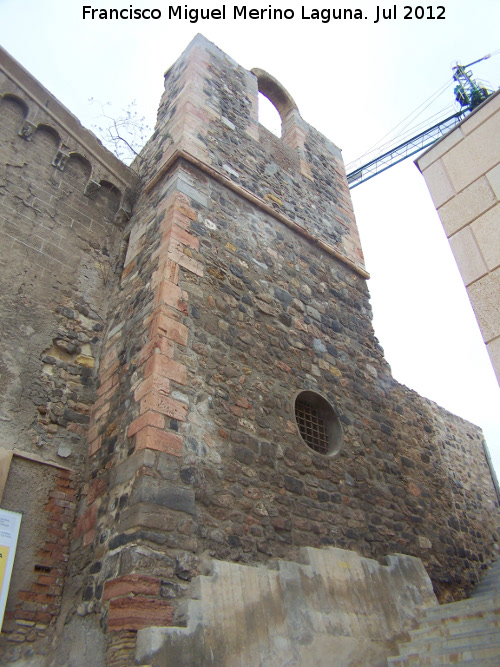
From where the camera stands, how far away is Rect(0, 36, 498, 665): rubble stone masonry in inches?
157

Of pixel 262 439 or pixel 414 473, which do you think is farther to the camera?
pixel 414 473

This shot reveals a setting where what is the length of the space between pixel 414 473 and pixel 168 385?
12.5 feet

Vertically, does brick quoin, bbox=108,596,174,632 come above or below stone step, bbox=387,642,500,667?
above

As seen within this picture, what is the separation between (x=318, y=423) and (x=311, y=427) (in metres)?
0.20

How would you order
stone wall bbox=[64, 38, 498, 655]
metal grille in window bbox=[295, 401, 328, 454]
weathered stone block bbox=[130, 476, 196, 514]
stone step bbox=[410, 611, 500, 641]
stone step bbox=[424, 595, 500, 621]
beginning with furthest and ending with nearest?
metal grille in window bbox=[295, 401, 328, 454] < stone step bbox=[424, 595, 500, 621] < stone step bbox=[410, 611, 500, 641] < stone wall bbox=[64, 38, 498, 655] < weathered stone block bbox=[130, 476, 196, 514]

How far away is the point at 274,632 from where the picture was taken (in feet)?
12.5

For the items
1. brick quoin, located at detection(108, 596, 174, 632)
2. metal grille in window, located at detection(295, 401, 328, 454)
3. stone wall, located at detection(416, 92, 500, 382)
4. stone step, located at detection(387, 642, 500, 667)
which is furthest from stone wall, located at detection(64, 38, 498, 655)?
stone wall, located at detection(416, 92, 500, 382)

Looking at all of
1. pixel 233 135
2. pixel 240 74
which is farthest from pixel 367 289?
pixel 240 74

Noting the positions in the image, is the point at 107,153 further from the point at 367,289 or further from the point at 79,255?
the point at 367,289

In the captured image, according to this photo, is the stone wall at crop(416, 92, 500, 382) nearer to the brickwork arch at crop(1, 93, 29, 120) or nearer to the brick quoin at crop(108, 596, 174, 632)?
the brick quoin at crop(108, 596, 174, 632)

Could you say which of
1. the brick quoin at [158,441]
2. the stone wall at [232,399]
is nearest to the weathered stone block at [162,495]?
the stone wall at [232,399]

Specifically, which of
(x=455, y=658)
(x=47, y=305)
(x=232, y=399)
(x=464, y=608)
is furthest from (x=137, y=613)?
(x=47, y=305)

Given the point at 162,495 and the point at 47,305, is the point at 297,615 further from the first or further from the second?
the point at 47,305

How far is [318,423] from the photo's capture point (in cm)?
582
